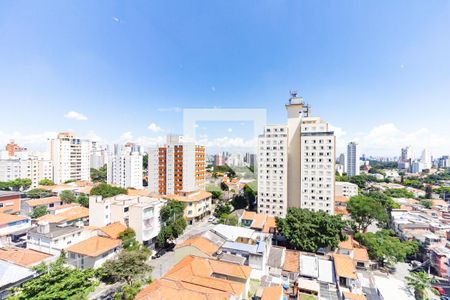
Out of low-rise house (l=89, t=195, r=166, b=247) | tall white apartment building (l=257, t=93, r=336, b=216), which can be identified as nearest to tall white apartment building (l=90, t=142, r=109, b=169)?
low-rise house (l=89, t=195, r=166, b=247)

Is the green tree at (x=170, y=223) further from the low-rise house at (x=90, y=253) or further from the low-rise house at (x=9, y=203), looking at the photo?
the low-rise house at (x=9, y=203)

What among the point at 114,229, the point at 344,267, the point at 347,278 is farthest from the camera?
the point at 114,229

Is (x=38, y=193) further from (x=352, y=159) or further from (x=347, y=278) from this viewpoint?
(x=352, y=159)

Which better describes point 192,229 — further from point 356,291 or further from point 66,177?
point 66,177

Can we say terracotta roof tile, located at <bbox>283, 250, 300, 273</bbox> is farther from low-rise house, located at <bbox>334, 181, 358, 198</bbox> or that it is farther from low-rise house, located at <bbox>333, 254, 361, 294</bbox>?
low-rise house, located at <bbox>334, 181, 358, 198</bbox>

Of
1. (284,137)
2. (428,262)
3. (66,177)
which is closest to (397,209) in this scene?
(428,262)

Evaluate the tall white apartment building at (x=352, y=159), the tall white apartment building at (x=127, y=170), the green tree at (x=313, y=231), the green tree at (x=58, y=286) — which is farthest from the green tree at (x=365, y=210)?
the tall white apartment building at (x=352, y=159)

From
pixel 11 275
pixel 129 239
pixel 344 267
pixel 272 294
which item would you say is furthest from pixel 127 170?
pixel 344 267

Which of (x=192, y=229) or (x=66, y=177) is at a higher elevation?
(x=66, y=177)
